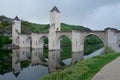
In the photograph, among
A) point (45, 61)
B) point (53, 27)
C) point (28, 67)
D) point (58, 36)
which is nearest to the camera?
→ point (28, 67)

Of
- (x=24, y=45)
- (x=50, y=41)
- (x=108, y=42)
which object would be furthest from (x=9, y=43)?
(x=108, y=42)

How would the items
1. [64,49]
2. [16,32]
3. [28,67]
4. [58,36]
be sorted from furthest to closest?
[16,32] → [64,49] → [58,36] → [28,67]

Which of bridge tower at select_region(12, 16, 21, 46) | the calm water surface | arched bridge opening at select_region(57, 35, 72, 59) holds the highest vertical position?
bridge tower at select_region(12, 16, 21, 46)

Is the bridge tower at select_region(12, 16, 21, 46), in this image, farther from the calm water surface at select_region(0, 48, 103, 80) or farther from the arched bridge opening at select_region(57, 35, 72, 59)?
the calm water surface at select_region(0, 48, 103, 80)

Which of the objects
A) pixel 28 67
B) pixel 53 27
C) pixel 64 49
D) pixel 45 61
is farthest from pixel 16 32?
pixel 28 67

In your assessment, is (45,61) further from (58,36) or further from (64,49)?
(64,49)

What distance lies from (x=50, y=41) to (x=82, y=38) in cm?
835

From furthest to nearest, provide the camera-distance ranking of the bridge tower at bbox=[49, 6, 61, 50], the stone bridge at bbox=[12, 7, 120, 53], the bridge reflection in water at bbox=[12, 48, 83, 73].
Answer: the bridge tower at bbox=[49, 6, 61, 50] → the stone bridge at bbox=[12, 7, 120, 53] → the bridge reflection in water at bbox=[12, 48, 83, 73]

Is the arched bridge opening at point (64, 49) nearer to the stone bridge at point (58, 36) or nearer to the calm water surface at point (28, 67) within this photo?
the stone bridge at point (58, 36)

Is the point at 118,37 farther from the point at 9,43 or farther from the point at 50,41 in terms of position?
the point at 9,43

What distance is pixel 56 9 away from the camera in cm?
5038

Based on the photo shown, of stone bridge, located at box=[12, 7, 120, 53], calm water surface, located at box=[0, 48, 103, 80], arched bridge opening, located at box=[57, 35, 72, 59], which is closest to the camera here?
calm water surface, located at box=[0, 48, 103, 80]

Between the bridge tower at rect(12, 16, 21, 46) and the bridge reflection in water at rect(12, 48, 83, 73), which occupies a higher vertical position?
the bridge tower at rect(12, 16, 21, 46)

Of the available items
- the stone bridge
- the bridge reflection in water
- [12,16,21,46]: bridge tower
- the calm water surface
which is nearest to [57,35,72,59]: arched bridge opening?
the stone bridge
